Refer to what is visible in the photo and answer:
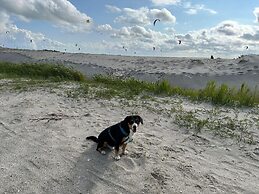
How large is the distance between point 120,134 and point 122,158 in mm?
448

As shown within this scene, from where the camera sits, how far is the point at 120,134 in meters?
5.30

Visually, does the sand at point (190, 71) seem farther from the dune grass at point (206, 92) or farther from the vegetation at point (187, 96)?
the dune grass at point (206, 92)

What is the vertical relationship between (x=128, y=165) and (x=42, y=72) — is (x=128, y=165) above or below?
below

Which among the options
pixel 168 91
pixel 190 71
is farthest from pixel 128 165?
pixel 190 71

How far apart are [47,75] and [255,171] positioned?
11.0 metres

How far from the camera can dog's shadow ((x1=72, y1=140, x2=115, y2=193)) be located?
15.9 ft

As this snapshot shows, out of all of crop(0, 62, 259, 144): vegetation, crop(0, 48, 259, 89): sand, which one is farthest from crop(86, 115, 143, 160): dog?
crop(0, 48, 259, 89): sand

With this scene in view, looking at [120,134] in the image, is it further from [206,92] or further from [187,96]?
[206,92]

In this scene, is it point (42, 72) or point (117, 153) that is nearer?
point (117, 153)

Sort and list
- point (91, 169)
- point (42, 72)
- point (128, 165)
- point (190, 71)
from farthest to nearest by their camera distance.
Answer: point (190, 71)
point (42, 72)
point (128, 165)
point (91, 169)

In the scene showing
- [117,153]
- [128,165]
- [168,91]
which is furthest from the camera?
[168,91]

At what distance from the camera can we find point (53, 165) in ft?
17.4

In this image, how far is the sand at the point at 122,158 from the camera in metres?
4.86

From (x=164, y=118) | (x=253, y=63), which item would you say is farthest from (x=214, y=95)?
(x=253, y=63)
